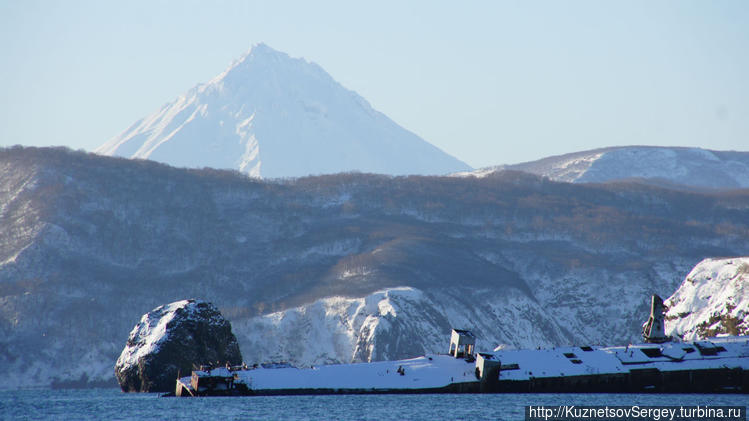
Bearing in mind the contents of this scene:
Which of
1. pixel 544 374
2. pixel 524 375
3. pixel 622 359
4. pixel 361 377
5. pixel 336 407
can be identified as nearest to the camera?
pixel 336 407

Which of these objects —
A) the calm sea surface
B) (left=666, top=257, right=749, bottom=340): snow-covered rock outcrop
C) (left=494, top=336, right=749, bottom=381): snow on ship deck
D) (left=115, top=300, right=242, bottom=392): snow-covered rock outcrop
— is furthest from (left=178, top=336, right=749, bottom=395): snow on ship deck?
(left=666, top=257, right=749, bottom=340): snow-covered rock outcrop

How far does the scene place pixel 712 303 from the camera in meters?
182

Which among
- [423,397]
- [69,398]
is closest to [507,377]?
[423,397]

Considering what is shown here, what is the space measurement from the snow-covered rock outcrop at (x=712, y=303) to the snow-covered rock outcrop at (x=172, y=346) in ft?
223

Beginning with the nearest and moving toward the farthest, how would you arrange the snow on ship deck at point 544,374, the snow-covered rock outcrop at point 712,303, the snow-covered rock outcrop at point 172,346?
1. the snow on ship deck at point 544,374
2. the snow-covered rock outcrop at point 172,346
3. the snow-covered rock outcrop at point 712,303

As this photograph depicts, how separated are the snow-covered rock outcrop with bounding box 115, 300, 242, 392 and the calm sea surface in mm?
12638

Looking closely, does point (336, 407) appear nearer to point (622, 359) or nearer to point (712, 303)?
point (622, 359)

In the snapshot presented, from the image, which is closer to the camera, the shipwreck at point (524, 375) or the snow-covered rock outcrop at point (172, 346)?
the shipwreck at point (524, 375)

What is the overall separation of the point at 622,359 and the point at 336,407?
130 ft

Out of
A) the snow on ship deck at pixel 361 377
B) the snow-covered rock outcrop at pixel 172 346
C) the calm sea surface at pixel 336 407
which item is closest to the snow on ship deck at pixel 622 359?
the calm sea surface at pixel 336 407

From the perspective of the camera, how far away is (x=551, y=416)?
114188 mm

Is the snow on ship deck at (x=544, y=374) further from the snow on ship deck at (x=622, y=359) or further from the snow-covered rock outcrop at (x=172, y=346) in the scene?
the snow-covered rock outcrop at (x=172, y=346)

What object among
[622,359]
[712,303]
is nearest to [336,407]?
[622,359]

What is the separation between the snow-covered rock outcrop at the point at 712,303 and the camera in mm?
172875
